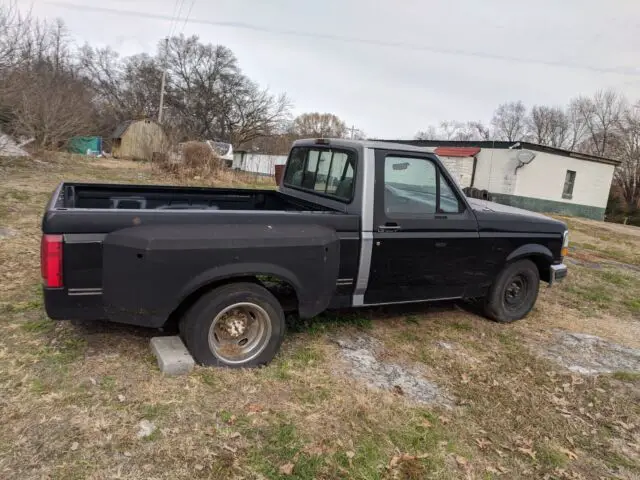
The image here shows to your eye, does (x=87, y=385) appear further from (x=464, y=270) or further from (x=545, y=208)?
(x=545, y=208)

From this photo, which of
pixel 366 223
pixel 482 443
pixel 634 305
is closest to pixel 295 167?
pixel 366 223

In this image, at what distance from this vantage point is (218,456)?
2602mm

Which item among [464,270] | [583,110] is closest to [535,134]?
[583,110]

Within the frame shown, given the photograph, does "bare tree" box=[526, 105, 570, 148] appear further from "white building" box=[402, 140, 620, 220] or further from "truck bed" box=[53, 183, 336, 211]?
"truck bed" box=[53, 183, 336, 211]

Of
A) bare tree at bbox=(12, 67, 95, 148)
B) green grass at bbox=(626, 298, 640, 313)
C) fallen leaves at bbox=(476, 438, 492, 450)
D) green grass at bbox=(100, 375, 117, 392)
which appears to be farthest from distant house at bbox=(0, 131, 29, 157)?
green grass at bbox=(626, 298, 640, 313)

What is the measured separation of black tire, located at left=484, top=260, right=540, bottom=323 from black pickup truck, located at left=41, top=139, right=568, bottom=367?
2cm

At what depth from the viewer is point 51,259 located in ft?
9.62

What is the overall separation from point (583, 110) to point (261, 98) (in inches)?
1698

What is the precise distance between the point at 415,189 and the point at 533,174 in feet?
67.7

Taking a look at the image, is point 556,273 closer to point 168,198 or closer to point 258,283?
point 258,283

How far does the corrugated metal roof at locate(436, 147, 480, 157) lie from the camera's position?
2356 centimetres

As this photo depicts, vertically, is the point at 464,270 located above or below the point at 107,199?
below

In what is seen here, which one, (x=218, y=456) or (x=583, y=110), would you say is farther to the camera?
(x=583, y=110)

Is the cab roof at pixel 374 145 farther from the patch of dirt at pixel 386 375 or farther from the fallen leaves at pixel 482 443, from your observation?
the fallen leaves at pixel 482 443
